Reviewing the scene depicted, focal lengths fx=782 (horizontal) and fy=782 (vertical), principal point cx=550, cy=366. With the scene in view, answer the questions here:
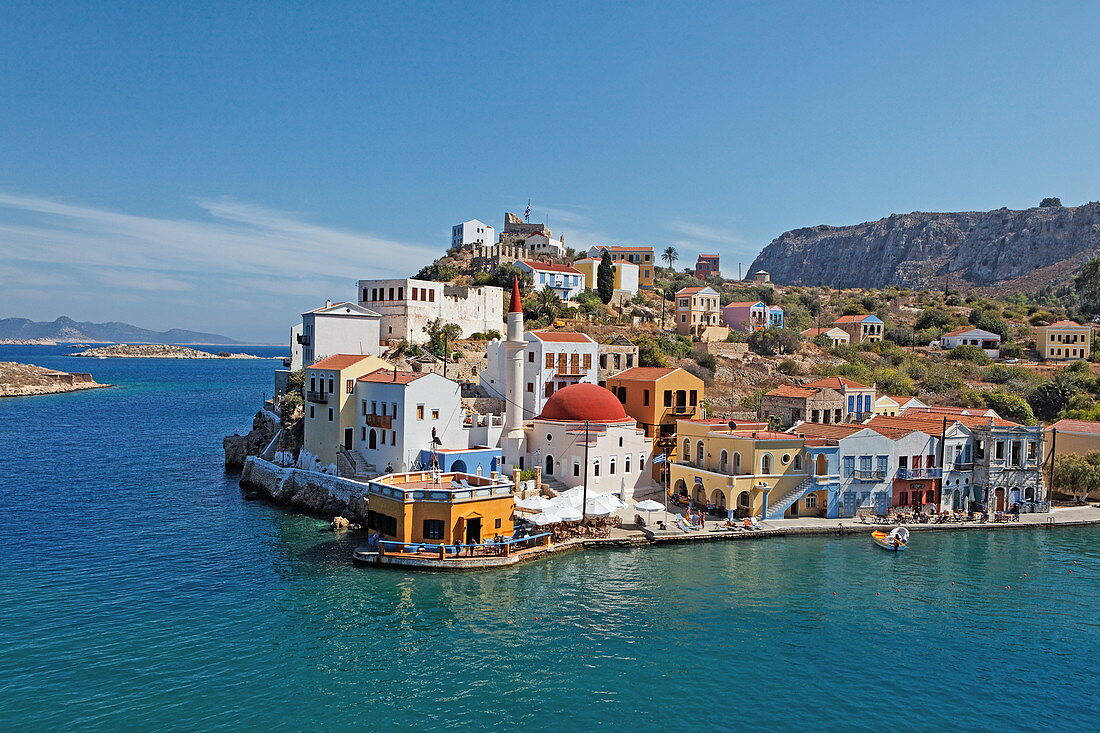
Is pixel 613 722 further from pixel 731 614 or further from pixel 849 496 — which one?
pixel 849 496

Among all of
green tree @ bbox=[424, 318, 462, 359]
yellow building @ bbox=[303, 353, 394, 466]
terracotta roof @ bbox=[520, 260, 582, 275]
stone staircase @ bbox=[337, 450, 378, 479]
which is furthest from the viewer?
terracotta roof @ bbox=[520, 260, 582, 275]

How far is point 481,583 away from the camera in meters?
29.2

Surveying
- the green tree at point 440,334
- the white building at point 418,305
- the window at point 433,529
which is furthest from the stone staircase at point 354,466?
the white building at point 418,305

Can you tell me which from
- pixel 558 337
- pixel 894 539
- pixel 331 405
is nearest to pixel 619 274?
pixel 558 337

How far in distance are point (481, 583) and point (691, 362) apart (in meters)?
43.1

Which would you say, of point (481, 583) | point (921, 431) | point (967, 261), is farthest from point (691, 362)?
point (967, 261)

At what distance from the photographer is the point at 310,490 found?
40906mm

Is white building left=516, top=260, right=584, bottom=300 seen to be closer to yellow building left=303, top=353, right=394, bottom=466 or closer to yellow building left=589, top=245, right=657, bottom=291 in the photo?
yellow building left=589, top=245, right=657, bottom=291

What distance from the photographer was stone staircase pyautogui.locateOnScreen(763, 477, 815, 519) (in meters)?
38.2

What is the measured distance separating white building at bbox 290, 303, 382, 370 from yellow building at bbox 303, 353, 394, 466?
757 centimetres

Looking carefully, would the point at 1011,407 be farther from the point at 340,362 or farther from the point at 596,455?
the point at 340,362

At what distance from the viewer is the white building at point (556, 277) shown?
7669cm

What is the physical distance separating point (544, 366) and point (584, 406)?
25.7ft

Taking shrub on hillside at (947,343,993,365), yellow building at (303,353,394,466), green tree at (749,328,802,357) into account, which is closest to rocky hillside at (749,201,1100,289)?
shrub on hillside at (947,343,993,365)
